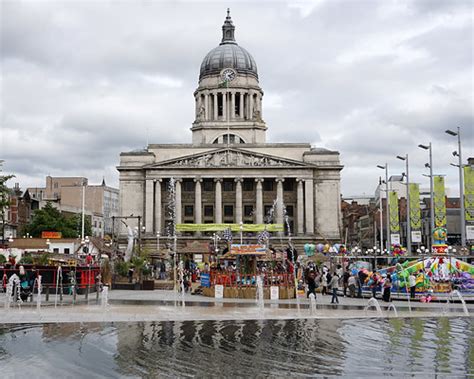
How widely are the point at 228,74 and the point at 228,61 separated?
3099mm

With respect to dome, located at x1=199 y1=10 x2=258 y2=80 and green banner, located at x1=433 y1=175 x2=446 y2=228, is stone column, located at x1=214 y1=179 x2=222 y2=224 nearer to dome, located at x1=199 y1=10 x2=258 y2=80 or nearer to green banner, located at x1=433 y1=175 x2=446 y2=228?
dome, located at x1=199 y1=10 x2=258 y2=80

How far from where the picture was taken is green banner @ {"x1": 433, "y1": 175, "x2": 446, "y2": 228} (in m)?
51.8

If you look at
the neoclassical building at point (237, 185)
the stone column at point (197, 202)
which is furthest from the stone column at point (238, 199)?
the stone column at point (197, 202)

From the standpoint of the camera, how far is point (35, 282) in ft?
115

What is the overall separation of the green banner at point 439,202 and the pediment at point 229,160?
149 feet

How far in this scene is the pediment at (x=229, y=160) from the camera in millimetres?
98438

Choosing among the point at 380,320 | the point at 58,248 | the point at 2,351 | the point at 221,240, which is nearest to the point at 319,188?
the point at 221,240

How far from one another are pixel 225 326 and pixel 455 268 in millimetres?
23241

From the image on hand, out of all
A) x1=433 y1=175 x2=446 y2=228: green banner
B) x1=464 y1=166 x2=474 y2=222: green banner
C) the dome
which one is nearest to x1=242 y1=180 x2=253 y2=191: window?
the dome

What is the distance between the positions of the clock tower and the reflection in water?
285 ft

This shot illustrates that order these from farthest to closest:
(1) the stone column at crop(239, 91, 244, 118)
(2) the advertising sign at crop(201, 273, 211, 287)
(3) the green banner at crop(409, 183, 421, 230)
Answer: (1) the stone column at crop(239, 91, 244, 118) → (3) the green banner at crop(409, 183, 421, 230) → (2) the advertising sign at crop(201, 273, 211, 287)

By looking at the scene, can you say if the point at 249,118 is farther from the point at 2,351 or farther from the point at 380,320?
the point at 2,351

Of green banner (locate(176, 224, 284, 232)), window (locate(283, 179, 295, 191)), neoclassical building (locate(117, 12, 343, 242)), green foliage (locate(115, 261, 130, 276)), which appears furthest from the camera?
window (locate(283, 179, 295, 191))

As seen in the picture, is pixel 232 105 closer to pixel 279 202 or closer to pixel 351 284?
pixel 279 202
